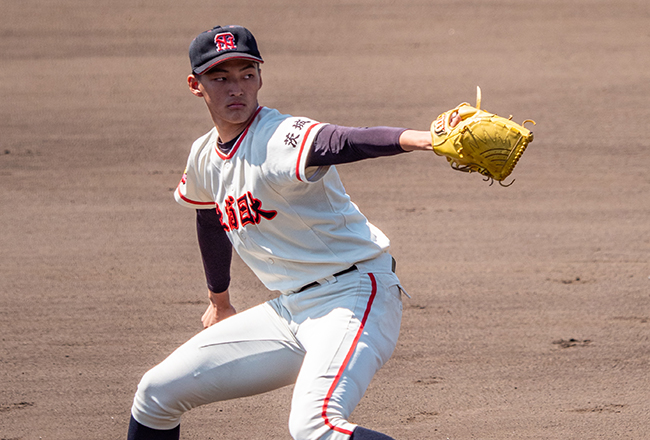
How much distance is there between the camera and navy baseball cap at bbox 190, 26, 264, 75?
109 inches

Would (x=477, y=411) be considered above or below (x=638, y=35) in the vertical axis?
below

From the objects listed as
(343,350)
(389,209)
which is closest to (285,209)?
(343,350)

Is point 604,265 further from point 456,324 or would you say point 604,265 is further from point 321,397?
point 321,397

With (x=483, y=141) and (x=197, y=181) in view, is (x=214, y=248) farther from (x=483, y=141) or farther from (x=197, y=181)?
(x=483, y=141)

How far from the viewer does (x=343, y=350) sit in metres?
2.54

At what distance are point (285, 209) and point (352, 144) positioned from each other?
43cm

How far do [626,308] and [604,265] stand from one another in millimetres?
591

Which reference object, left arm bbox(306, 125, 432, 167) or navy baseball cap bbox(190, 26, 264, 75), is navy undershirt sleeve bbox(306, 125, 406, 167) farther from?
navy baseball cap bbox(190, 26, 264, 75)

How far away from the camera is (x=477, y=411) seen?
377 cm

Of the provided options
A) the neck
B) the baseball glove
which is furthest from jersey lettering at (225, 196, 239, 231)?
the baseball glove

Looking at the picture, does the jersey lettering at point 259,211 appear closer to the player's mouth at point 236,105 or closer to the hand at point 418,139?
the player's mouth at point 236,105

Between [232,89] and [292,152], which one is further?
[232,89]

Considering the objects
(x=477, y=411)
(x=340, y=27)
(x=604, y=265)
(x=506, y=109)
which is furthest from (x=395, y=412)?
(x=340, y=27)

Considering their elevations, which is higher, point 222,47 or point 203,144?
point 222,47
